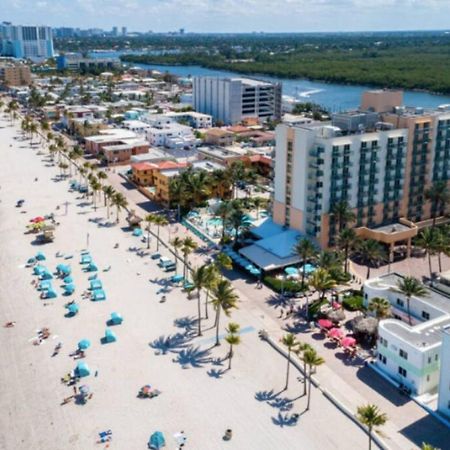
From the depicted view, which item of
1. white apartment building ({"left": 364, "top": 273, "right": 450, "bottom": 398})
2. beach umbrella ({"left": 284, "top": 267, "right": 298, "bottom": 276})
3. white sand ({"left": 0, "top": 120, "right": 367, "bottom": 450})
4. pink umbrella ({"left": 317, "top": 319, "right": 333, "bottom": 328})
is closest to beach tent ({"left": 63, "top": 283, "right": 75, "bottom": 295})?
white sand ({"left": 0, "top": 120, "right": 367, "bottom": 450})

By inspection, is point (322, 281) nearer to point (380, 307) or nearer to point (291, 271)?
point (380, 307)

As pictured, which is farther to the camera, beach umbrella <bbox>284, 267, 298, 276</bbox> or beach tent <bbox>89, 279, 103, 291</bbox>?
beach umbrella <bbox>284, 267, 298, 276</bbox>

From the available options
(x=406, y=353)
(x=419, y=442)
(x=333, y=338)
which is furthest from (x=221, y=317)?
(x=419, y=442)

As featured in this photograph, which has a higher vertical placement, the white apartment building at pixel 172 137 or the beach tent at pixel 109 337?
the white apartment building at pixel 172 137

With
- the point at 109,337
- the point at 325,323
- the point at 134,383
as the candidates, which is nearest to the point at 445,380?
the point at 325,323

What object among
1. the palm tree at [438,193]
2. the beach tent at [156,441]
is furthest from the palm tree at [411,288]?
the palm tree at [438,193]

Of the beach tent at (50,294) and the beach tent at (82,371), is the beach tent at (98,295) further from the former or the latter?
the beach tent at (82,371)

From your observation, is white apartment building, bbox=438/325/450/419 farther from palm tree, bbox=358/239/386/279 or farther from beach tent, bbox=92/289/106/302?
beach tent, bbox=92/289/106/302
